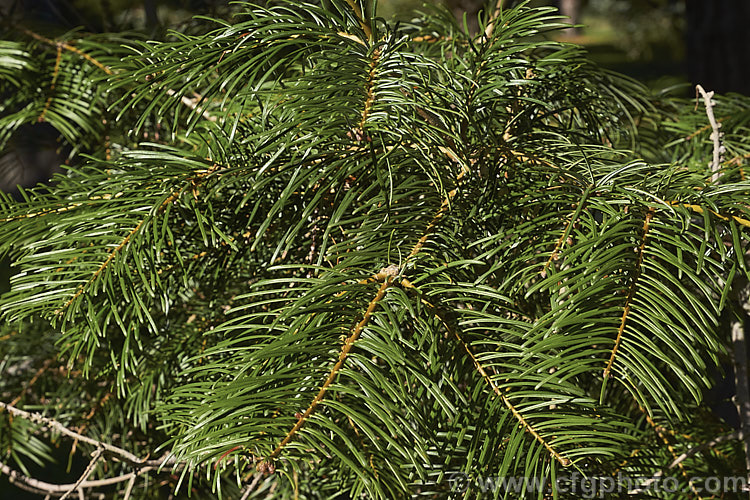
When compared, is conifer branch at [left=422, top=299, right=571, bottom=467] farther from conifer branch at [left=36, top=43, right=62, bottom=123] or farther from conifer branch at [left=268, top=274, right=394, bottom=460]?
conifer branch at [left=36, top=43, right=62, bottom=123]

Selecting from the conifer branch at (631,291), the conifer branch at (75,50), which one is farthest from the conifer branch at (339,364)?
the conifer branch at (75,50)

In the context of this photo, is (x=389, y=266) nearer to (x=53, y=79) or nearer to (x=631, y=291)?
(x=631, y=291)

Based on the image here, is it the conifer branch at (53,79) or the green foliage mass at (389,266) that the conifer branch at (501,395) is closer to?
the green foliage mass at (389,266)

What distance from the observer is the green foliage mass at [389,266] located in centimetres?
41

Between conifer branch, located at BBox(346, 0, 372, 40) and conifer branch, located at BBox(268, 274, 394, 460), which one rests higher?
conifer branch, located at BBox(346, 0, 372, 40)

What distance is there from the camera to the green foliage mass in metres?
0.41

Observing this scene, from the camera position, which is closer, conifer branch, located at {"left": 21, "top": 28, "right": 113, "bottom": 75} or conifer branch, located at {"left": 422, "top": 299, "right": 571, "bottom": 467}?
conifer branch, located at {"left": 422, "top": 299, "right": 571, "bottom": 467}

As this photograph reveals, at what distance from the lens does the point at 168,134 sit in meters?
0.87

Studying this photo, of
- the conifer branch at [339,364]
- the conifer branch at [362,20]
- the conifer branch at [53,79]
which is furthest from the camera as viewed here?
the conifer branch at [53,79]

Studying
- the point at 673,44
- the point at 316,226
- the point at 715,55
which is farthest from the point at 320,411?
the point at 673,44

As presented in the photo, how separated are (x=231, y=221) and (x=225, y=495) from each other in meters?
0.48

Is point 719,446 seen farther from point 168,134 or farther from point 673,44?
point 673,44

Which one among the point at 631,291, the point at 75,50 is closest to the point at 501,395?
the point at 631,291

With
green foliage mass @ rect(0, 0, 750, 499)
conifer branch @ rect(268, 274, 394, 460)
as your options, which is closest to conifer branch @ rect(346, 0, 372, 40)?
green foliage mass @ rect(0, 0, 750, 499)
